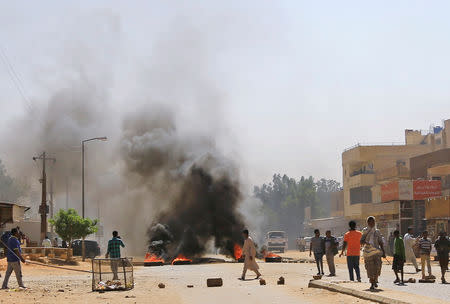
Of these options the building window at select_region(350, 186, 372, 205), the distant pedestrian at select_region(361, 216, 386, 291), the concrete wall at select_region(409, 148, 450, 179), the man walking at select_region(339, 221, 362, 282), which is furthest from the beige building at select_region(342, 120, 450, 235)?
the distant pedestrian at select_region(361, 216, 386, 291)

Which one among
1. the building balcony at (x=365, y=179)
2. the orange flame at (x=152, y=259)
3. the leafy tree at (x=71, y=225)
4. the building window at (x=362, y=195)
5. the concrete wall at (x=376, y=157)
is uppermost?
the concrete wall at (x=376, y=157)

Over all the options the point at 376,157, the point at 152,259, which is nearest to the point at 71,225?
the point at 152,259

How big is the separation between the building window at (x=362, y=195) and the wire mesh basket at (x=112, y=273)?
220ft

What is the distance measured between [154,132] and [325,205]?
467ft

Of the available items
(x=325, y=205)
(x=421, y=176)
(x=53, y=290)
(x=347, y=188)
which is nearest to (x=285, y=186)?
(x=325, y=205)

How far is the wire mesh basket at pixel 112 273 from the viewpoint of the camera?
64.5 feet

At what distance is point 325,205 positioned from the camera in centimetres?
19650

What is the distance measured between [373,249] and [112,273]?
24.0ft

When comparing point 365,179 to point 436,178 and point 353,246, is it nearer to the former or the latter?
point 436,178

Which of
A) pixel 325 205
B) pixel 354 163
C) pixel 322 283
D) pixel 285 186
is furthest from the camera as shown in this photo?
pixel 325 205

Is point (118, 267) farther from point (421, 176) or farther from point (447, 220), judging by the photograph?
point (421, 176)

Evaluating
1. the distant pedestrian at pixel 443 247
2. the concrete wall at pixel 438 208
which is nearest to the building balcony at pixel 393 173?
the concrete wall at pixel 438 208

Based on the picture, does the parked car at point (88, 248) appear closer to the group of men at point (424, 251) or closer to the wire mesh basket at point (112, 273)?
the wire mesh basket at point (112, 273)

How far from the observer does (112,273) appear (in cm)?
1997
